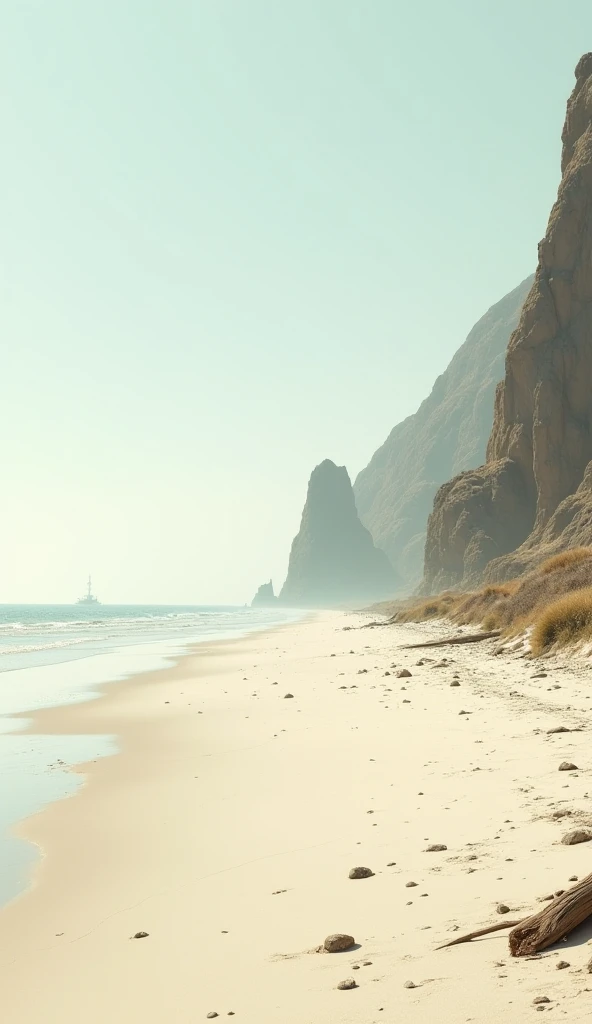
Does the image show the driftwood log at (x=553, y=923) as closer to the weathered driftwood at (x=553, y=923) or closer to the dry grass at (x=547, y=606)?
the weathered driftwood at (x=553, y=923)

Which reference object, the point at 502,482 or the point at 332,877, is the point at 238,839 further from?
the point at 502,482

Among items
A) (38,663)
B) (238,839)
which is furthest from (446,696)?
(38,663)

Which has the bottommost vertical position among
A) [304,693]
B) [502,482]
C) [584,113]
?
[304,693]

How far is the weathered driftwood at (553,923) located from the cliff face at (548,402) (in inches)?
2006

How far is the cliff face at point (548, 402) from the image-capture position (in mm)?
58938

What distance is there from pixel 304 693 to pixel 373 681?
57.0 inches

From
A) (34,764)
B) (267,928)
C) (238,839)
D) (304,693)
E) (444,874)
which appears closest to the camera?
(267,928)

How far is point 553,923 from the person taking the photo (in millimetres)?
3229

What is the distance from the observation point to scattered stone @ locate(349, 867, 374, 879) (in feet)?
15.7

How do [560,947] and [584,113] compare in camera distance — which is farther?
[584,113]

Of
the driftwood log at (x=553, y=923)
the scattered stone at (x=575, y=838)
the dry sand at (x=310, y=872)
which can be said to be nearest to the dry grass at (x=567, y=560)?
the dry sand at (x=310, y=872)

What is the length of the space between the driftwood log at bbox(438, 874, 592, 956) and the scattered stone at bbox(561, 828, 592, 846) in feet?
4.35

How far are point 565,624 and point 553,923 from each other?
42.5ft

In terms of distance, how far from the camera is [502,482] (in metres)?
66.2
